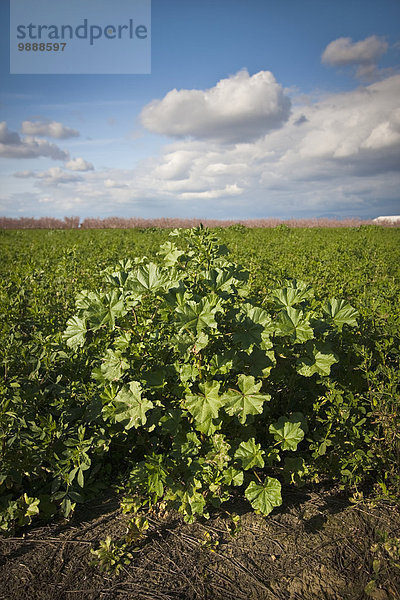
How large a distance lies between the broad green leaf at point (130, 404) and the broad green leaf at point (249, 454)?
59 centimetres

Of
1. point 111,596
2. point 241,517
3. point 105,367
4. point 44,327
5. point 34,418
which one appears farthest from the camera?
point 44,327

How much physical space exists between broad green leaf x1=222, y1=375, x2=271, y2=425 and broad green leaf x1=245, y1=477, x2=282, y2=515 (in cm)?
47

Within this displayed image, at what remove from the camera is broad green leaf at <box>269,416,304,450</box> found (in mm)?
2221

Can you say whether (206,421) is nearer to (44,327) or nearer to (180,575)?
(180,575)

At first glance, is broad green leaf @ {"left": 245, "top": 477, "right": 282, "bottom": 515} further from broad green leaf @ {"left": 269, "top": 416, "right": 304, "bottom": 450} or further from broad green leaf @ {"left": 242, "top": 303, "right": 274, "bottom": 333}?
broad green leaf @ {"left": 242, "top": 303, "right": 274, "bottom": 333}

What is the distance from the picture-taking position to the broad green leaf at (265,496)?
2115 millimetres

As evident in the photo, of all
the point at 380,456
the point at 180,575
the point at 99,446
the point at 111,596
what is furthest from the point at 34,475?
the point at 380,456

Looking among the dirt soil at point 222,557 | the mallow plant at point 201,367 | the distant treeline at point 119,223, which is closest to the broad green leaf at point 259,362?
the mallow plant at point 201,367

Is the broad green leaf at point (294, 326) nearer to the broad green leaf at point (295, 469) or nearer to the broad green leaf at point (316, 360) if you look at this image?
the broad green leaf at point (316, 360)

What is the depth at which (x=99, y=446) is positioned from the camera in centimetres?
242

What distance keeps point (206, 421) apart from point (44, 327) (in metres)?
1.63

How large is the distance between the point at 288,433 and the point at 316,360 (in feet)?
1.49

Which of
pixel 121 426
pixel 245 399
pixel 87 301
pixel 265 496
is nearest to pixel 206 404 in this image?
pixel 245 399

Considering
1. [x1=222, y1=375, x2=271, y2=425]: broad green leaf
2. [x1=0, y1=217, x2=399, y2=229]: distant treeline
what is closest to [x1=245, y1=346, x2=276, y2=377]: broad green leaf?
[x1=222, y1=375, x2=271, y2=425]: broad green leaf
